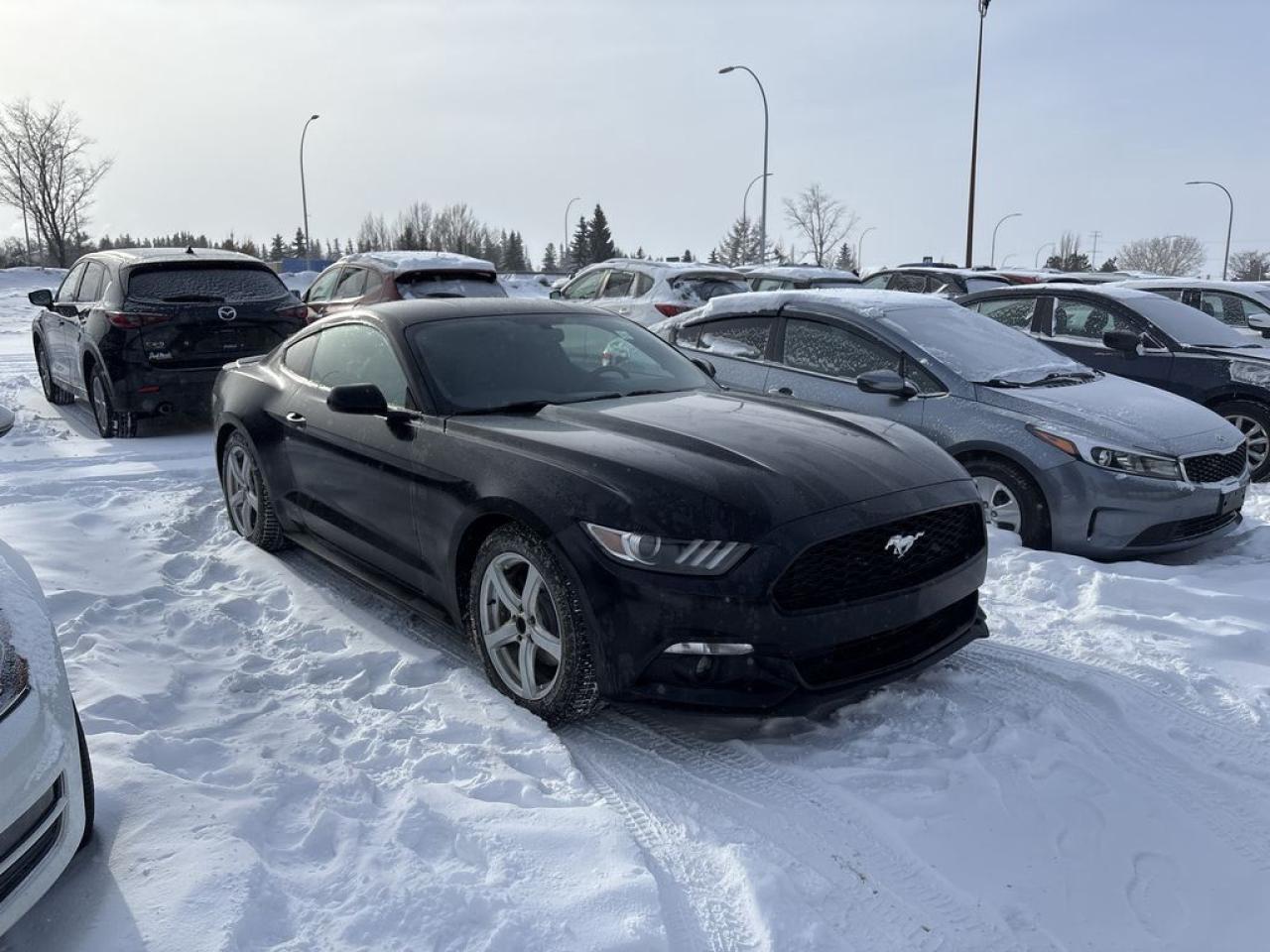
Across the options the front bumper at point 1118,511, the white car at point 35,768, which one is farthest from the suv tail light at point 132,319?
the front bumper at point 1118,511

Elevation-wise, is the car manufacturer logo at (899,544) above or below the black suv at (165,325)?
below

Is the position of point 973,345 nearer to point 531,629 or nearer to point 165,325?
point 531,629

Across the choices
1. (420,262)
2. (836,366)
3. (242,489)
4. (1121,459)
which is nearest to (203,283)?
(420,262)

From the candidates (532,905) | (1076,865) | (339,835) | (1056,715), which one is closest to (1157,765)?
(1056,715)

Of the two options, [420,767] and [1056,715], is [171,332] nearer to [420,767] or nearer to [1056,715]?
[420,767]

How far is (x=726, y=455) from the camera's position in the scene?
3.35 m

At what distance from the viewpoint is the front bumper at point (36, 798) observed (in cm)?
208

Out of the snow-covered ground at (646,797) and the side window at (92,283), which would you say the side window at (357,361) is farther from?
the side window at (92,283)

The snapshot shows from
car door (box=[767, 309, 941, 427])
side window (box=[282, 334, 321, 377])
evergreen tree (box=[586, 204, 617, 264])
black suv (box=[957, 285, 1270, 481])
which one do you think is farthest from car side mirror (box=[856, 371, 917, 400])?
evergreen tree (box=[586, 204, 617, 264])

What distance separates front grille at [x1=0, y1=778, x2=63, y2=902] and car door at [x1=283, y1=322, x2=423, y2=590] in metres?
1.79

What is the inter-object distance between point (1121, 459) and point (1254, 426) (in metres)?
3.52

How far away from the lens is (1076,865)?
273 cm

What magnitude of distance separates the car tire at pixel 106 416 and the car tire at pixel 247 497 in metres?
3.34

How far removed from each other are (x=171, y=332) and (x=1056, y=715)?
25.0 feet
